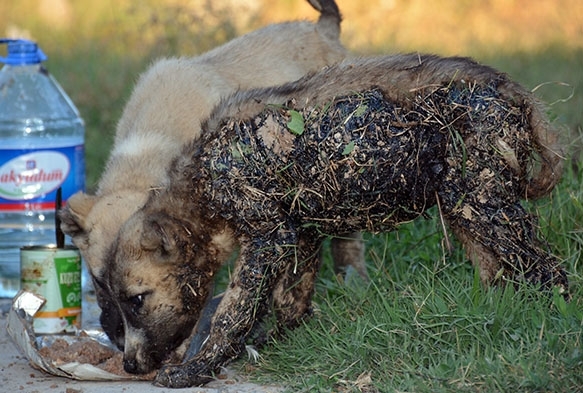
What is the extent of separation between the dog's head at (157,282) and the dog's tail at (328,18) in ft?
7.37

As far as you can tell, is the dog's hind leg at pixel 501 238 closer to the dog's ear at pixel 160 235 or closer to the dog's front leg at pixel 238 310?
the dog's front leg at pixel 238 310

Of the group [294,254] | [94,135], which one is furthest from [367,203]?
[94,135]

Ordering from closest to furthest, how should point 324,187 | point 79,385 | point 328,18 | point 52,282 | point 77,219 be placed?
point 324,187 → point 79,385 → point 77,219 → point 52,282 → point 328,18

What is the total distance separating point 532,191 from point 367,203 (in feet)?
2.74

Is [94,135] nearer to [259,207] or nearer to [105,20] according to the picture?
[105,20]

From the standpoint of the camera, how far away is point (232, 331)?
14.4 ft

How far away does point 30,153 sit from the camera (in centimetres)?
599

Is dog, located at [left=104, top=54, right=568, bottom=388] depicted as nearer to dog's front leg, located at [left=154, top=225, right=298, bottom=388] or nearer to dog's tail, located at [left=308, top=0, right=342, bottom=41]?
dog's front leg, located at [left=154, top=225, right=298, bottom=388]

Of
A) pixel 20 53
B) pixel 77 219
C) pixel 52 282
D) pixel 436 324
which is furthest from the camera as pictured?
pixel 20 53

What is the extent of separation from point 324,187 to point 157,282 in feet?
3.11

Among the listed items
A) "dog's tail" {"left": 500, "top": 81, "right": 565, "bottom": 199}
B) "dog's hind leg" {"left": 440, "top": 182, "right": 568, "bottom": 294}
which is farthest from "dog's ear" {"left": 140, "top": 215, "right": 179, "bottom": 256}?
"dog's tail" {"left": 500, "top": 81, "right": 565, "bottom": 199}

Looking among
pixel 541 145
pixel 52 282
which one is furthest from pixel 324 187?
pixel 52 282

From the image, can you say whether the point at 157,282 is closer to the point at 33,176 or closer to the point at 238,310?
the point at 238,310

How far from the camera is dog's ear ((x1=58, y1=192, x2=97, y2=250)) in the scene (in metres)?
5.01
